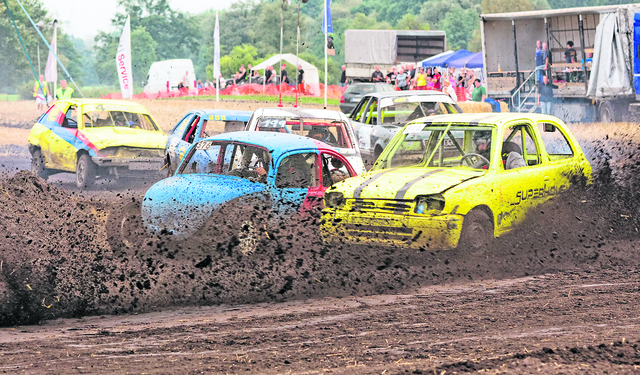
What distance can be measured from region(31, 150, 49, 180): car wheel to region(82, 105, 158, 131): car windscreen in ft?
4.22

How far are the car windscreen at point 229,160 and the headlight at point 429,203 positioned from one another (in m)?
1.58

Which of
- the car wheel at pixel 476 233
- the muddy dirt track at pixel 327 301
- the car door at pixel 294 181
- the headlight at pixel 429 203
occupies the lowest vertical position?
the muddy dirt track at pixel 327 301

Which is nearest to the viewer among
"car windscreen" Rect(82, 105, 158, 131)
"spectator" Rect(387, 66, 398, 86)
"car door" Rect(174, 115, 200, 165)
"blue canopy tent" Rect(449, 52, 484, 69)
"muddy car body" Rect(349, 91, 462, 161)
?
"car door" Rect(174, 115, 200, 165)

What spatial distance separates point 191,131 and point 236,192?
4563mm

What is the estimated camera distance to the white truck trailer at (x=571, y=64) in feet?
71.1

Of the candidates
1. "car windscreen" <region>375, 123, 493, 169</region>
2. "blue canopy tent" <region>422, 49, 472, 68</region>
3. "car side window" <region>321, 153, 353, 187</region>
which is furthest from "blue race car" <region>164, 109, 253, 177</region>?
"blue canopy tent" <region>422, 49, 472, 68</region>

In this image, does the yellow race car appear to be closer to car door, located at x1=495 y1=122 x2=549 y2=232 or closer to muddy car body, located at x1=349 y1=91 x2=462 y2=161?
muddy car body, located at x1=349 y1=91 x2=462 y2=161

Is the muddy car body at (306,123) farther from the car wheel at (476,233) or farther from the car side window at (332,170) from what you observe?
the car wheel at (476,233)

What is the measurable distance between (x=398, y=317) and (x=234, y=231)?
2.10m

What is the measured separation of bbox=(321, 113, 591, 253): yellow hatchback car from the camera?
23.6ft

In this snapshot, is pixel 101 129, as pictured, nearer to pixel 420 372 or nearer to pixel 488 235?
pixel 488 235

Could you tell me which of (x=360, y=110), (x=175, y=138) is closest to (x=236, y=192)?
(x=175, y=138)

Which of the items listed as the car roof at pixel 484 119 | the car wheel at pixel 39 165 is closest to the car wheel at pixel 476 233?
the car roof at pixel 484 119

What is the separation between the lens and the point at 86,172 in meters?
13.2
